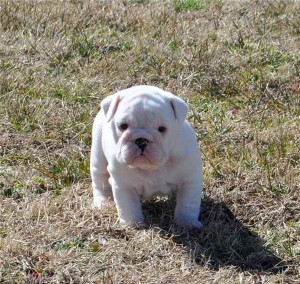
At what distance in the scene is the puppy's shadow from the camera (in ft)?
15.0

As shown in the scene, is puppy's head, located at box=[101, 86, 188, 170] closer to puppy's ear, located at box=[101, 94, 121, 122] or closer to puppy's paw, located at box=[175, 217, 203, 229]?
puppy's ear, located at box=[101, 94, 121, 122]

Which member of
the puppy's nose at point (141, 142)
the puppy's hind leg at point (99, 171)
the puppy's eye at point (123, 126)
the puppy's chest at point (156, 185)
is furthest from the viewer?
the puppy's hind leg at point (99, 171)

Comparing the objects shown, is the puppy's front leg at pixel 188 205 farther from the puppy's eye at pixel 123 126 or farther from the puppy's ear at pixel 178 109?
the puppy's eye at pixel 123 126

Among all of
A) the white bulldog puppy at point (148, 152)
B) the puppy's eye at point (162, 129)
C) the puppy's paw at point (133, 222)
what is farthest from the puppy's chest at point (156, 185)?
the puppy's eye at point (162, 129)

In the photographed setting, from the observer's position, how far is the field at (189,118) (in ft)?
14.9

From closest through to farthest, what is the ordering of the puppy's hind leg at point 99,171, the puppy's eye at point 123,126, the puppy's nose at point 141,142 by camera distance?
1. the puppy's nose at point 141,142
2. the puppy's eye at point 123,126
3. the puppy's hind leg at point 99,171

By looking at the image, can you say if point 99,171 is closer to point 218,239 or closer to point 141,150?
point 141,150

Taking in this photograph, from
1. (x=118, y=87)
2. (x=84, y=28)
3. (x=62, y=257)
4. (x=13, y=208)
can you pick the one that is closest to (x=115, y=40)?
(x=84, y=28)

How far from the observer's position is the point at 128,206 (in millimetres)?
4836

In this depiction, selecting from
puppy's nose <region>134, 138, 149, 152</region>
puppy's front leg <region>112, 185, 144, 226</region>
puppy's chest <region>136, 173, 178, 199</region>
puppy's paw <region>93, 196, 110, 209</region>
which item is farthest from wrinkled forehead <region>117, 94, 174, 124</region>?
puppy's paw <region>93, 196, 110, 209</region>

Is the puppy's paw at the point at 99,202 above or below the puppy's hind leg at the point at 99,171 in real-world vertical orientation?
below

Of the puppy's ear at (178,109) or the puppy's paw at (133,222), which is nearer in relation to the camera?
the puppy's ear at (178,109)

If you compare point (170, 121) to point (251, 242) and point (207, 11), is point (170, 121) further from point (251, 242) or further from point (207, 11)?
point (207, 11)

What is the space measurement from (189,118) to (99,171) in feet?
4.95
